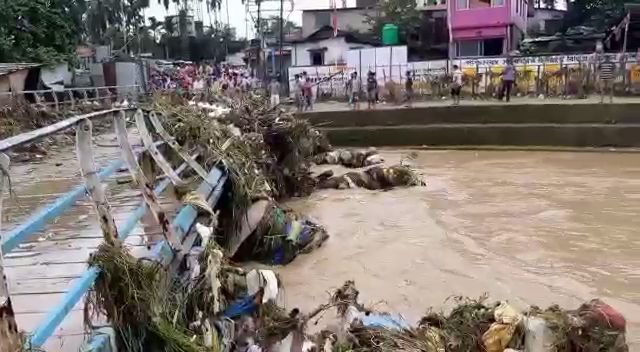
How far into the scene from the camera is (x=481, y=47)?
32.1m

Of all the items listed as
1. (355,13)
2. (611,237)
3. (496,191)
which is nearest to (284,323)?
(611,237)

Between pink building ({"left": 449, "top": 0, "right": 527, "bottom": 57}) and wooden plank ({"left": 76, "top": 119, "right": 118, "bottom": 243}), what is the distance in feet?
96.3

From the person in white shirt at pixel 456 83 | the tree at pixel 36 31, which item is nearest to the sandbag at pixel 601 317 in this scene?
the person in white shirt at pixel 456 83

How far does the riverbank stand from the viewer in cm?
1738

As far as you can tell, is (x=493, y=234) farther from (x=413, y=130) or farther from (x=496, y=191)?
(x=413, y=130)

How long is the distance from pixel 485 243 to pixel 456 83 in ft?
43.8

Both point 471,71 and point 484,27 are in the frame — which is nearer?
point 471,71

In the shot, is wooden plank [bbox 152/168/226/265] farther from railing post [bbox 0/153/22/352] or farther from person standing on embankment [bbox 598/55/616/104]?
person standing on embankment [bbox 598/55/616/104]

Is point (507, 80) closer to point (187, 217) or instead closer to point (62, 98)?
point (62, 98)

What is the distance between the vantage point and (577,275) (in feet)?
24.1

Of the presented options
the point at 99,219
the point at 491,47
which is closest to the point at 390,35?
the point at 491,47

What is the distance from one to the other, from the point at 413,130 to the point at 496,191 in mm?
7555

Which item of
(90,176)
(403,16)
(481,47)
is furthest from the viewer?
(403,16)

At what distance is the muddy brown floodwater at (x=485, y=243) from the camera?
22.4 feet
